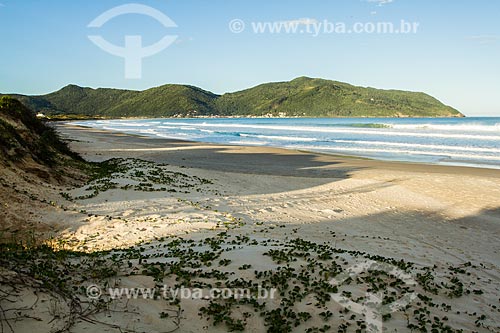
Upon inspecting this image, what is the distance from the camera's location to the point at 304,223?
12297 millimetres

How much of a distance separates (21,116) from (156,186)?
8704mm

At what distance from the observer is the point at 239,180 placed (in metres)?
20.2

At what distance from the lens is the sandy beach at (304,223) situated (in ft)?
21.1

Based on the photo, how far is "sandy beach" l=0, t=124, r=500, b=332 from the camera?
6441 mm

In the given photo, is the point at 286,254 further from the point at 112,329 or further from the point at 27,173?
the point at 27,173

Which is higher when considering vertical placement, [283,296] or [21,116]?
[21,116]

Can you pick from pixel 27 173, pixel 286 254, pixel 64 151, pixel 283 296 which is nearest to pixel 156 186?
pixel 27 173

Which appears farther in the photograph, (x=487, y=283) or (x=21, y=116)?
(x=21, y=116)

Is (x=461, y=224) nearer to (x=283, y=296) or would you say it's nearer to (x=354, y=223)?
(x=354, y=223)

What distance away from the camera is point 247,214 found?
13.0 m

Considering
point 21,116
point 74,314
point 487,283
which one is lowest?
point 487,283

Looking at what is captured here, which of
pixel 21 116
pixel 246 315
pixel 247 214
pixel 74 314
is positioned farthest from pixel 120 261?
pixel 21 116

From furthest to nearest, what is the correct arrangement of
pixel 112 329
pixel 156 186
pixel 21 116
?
pixel 21 116
pixel 156 186
pixel 112 329

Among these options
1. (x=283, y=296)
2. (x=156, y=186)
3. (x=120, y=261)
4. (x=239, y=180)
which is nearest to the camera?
(x=283, y=296)
